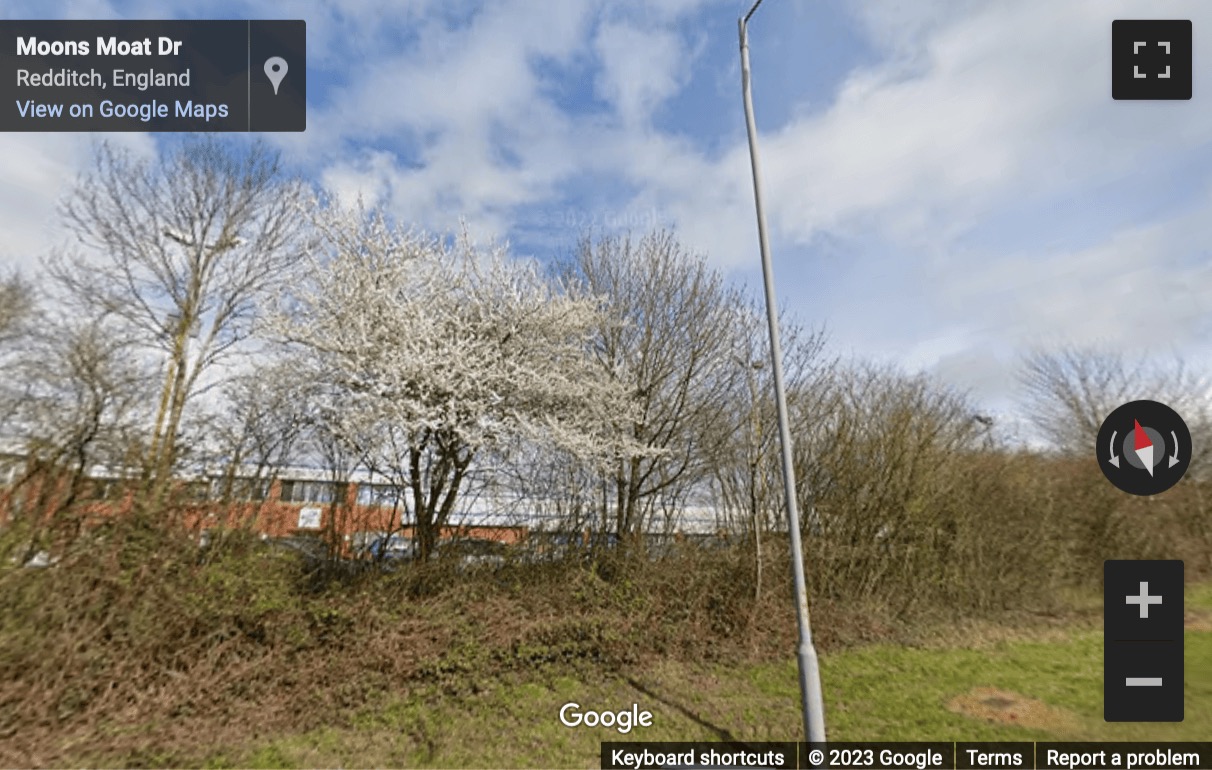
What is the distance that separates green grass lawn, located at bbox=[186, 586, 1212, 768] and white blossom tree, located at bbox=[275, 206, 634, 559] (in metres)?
3.73

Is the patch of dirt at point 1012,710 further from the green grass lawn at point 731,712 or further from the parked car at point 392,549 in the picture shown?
the parked car at point 392,549

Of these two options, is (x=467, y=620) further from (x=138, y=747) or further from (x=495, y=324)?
(x=495, y=324)

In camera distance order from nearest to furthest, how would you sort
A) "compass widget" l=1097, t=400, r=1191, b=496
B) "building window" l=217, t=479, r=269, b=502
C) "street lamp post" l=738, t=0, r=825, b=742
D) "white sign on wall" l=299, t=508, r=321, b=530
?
"street lamp post" l=738, t=0, r=825, b=742, "compass widget" l=1097, t=400, r=1191, b=496, "building window" l=217, t=479, r=269, b=502, "white sign on wall" l=299, t=508, r=321, b=530

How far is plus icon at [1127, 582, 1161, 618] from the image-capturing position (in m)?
5.64

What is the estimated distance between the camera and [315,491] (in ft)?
30.7

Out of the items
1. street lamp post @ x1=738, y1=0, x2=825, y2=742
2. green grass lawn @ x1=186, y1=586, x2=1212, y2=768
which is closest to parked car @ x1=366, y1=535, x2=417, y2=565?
green grass lawn @ x1=186, y1=586, x2=1212, y2=768

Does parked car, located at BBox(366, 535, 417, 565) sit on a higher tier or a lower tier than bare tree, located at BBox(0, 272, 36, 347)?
lower

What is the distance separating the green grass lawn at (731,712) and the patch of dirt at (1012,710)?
4cm

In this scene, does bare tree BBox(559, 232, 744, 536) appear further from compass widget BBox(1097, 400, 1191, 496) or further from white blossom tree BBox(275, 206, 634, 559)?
compass widget BBox(1097, 400, 1191, 496)

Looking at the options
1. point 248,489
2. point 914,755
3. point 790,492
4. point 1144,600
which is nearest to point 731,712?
point 914,755

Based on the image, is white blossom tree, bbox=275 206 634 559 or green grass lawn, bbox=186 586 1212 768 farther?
white blossom tree, bbox=275 206 634 559

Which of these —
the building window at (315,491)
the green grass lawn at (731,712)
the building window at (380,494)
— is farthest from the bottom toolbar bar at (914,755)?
the building window at (315,491)

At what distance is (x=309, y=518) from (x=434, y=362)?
11.5 feet

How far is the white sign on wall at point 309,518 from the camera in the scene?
348 inches
